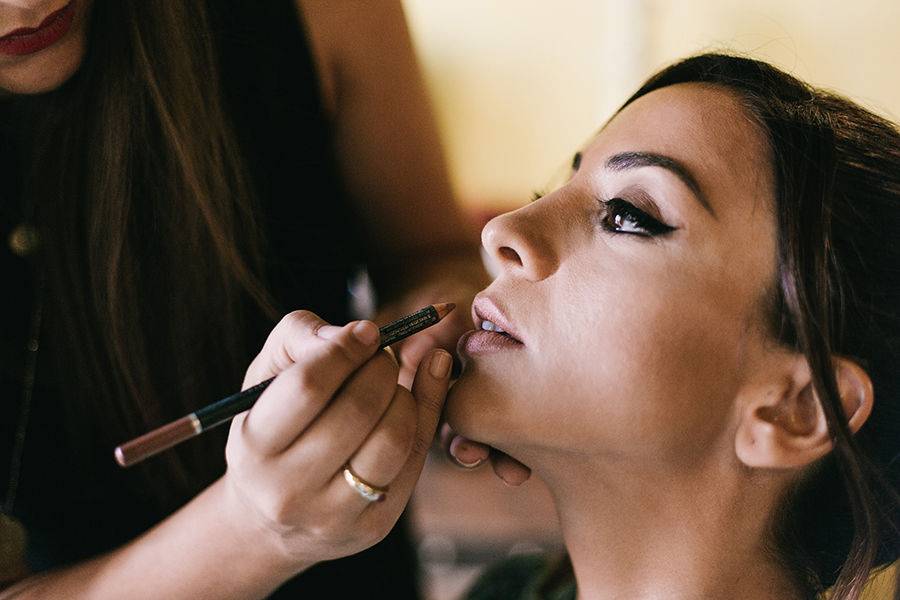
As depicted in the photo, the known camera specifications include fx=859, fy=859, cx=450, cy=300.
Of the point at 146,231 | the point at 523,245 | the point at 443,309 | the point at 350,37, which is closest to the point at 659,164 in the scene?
the point at 523,245

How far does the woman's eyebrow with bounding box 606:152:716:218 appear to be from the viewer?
0.89 meters

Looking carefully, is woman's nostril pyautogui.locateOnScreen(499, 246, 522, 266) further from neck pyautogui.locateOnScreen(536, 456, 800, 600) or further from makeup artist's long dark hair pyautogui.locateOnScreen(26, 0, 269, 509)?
makeup artist's long dark hair pyautogui.locateOnScreen(26, 0, 269, 509)

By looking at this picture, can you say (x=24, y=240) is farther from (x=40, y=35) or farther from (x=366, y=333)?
(x=366, y=333)

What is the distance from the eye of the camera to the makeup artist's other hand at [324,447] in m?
0.73

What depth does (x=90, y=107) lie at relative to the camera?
3.47 feet

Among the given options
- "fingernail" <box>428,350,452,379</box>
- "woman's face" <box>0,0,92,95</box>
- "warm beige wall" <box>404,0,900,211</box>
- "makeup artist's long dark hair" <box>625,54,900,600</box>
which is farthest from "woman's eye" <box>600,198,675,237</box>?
"warm beige wall" <box>404,0,900,211</box>

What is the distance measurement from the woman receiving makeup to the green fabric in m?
0.40

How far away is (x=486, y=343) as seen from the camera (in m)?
0.91

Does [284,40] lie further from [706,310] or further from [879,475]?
[879,475]

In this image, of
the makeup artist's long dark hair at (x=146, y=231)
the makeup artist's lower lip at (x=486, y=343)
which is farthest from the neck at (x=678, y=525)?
the makeup artist's long dark hair at (x=146, y=231)

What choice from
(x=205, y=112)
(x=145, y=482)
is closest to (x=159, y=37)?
(x=205, y=112)

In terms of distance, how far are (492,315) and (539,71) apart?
6.62 ft

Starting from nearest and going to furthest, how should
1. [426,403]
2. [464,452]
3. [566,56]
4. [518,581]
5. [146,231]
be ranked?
[426,403]
[464,452]
[146,231]
[518,581]
[566,56]

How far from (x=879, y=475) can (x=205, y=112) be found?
88 centimetres
